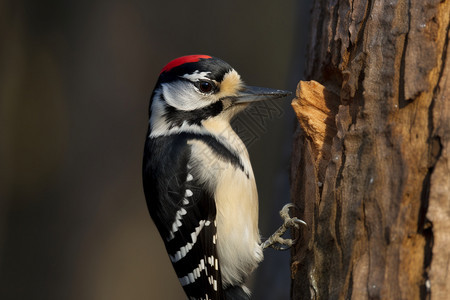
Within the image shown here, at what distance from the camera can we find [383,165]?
6.66ft

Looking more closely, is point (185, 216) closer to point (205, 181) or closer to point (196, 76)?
point (205, 181)

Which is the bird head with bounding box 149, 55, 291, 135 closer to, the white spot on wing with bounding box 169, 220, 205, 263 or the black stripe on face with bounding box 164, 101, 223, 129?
the black stripe on face with bounding box 164, 101, 223, 129

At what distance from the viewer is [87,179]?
4.64 meters

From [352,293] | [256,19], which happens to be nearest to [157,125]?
[352,293]

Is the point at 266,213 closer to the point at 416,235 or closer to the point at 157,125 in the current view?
the point at 157,125

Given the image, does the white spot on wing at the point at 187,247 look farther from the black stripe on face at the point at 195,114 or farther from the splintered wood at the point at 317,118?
the splintered wood at the point at 317,118

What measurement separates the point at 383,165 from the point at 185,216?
1140mm

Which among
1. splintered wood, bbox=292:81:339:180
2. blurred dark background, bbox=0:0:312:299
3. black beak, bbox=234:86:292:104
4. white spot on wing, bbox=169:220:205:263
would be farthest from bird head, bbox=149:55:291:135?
blurred dark background, bbox=0:0:312:299

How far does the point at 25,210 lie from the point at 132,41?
1706mm

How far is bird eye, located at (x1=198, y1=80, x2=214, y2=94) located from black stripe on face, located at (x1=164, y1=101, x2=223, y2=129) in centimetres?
8

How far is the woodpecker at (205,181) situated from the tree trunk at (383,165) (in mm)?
422

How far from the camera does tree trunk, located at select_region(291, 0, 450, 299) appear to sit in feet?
6.13

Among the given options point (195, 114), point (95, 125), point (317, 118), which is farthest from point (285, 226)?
point (95, 125)

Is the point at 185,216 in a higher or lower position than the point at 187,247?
higher
